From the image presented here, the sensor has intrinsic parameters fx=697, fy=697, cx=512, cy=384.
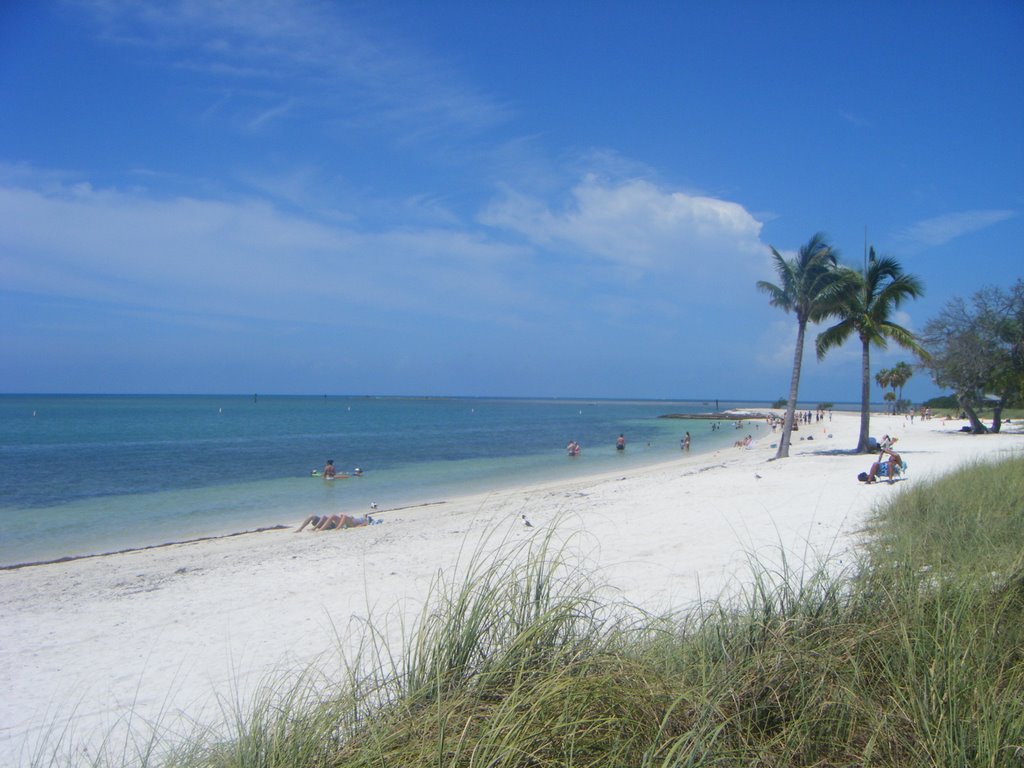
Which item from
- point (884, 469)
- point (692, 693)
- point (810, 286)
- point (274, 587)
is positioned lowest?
point (274, 587)

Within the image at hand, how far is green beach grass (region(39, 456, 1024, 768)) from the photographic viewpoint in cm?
230

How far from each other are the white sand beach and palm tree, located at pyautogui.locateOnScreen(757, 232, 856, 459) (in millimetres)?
8544

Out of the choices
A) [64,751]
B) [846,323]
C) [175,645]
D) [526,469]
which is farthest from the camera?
[526,469]

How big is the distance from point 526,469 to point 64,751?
23028 mm

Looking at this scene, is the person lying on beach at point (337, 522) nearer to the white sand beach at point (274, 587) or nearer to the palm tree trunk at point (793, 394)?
the white sand beach at point (274, 587)

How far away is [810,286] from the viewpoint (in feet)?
69.8

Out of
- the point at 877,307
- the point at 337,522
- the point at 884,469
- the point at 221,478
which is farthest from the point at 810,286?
the point at 221,478

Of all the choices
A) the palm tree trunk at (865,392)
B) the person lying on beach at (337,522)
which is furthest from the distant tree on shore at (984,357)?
the person lying on beach at (337,522)

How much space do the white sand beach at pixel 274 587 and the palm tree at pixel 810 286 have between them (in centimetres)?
854

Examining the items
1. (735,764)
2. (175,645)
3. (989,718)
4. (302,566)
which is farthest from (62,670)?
(989,718)

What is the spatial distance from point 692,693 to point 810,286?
20.9 m

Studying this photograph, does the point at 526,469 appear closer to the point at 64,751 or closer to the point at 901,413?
the point at 64,751

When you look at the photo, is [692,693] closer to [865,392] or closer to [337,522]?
[337,522]

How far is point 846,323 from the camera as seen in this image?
21.2 m
